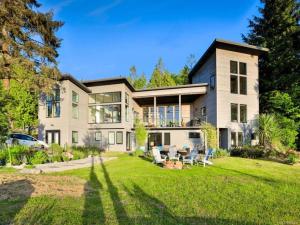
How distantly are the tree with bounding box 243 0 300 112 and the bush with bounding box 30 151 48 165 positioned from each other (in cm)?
2217

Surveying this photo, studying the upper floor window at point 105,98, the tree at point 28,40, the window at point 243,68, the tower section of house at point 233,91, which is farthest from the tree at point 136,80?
the window at point 243,68

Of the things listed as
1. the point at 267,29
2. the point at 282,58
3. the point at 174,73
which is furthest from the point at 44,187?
the point at 174,73

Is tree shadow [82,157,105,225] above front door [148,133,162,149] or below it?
below

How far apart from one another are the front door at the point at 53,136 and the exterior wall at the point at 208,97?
1466 centimetres

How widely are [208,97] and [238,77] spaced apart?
3.35 metres

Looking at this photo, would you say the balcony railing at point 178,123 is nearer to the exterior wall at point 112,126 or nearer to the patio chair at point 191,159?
the exterior wall at point 112,126

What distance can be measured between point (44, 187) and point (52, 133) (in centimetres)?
1567

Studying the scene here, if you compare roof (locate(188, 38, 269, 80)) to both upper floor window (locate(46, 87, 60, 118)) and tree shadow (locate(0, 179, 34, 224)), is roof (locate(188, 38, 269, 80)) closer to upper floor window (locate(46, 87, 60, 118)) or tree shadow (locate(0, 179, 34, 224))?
upper floor window (locate(46, 87, 60, 118))

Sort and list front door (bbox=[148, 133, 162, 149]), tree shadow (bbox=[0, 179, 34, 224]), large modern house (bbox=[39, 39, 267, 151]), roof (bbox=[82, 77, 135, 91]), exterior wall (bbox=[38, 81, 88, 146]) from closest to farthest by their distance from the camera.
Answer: tree shadow (bbox=[0, 179, 34, 224])
large modern house (bbox=[39, 39, 267, 151])
exterior wall (bbox=[38, 81, 88, 146])
roof (bbox=[82, 77, 135, 91])
front door (bbox=[148, 133, 162, 149])

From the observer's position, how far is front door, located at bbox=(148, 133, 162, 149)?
2574 cm

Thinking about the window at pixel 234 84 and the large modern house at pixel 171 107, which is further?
the window at pixel 234 84

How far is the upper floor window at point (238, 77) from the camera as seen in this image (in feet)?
72.5

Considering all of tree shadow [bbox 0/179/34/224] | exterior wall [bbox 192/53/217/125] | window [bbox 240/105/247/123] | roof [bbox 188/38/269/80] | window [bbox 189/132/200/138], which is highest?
roof [bbox 188/38/269/80]

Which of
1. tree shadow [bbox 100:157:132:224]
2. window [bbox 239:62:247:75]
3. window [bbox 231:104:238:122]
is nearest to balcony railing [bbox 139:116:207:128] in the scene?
window [bbox 231:104:238:122]
